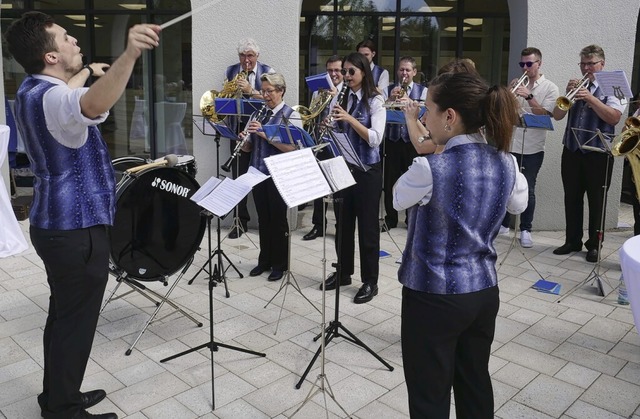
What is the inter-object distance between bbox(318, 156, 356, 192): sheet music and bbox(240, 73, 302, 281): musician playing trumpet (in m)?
1.62

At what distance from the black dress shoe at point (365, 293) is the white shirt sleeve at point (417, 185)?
2743 mm

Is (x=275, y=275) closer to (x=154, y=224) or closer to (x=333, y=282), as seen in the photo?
(x=333, y=282)

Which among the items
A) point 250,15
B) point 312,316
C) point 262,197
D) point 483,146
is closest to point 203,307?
point 312,316

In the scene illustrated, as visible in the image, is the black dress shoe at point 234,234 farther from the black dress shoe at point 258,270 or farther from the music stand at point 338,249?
the music stand at point 338,249

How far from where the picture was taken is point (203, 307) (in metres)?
4.66

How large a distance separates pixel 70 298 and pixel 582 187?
205 inches

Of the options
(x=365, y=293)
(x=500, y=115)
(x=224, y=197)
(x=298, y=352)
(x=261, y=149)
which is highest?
(x=500, y=115)

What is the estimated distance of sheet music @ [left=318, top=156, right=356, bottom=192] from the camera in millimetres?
3215

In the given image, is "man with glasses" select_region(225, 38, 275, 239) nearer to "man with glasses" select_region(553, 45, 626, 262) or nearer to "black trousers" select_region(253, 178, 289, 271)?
"black trousers" select_region(253, 178, 289, 271)

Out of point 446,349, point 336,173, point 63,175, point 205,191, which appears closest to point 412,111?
point 336,173

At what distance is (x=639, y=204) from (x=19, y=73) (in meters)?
8.72

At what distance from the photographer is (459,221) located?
207 cm

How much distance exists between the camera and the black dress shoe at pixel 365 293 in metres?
4.74

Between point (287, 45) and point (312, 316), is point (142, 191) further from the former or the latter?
point (287, 45)
